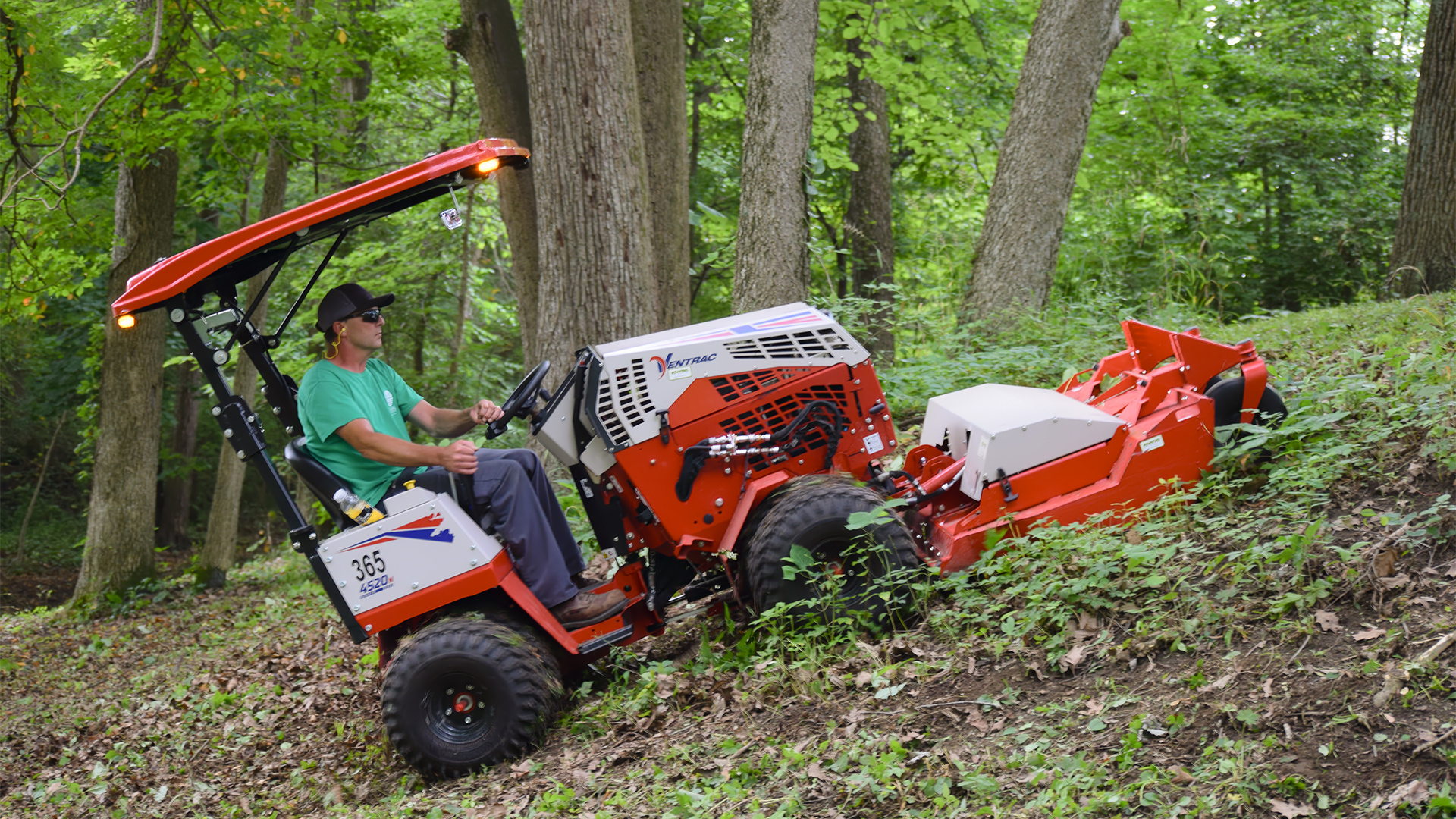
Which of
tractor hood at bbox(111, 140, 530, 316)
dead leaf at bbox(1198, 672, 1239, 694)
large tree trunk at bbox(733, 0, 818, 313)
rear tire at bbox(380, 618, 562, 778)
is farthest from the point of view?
large tree trunk at bbox(733, 0, 818, 313)

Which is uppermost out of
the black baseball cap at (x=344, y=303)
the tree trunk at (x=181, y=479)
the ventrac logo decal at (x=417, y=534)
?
the black baseball cap at (x=344, y=303)

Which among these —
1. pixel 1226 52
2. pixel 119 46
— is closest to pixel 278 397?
pixel 119 46

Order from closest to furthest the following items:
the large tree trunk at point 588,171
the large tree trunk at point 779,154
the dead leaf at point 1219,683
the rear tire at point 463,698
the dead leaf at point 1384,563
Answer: the dead leaf at point 1219,683 → the dead leaf at point 1384,563 → the rear tire at point 463,698 → the large tree trunk at point 588,171 → the large tree trunk at point 779,154

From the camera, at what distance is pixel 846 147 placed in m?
13.9

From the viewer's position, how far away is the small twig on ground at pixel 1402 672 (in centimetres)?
291

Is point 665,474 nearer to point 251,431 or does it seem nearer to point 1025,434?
point 1025,434

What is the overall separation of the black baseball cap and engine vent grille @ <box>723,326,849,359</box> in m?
1.54

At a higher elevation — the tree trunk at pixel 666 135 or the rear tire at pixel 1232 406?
the tree trunk at pixel 666 135

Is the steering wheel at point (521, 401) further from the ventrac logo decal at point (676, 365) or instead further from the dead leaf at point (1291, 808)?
the dead leaf at point (1291, 808)

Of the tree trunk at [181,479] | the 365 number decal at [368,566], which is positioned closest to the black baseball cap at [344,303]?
the 365 number decal at [368,566]

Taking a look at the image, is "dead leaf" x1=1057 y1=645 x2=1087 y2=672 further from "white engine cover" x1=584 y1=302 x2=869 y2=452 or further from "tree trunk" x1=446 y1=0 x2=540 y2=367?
"tree trunk" x1=446 y1=0 x2=540 y2=367

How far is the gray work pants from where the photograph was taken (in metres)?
4.54

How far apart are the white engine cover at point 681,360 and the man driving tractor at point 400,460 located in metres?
0.46

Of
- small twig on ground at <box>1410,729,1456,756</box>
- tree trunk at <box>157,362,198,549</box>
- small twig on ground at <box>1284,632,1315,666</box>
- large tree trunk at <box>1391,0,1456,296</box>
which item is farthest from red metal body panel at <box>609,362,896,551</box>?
tree trunk at <box>157,362,198,549</box>
